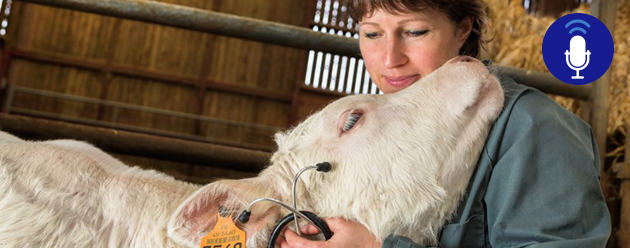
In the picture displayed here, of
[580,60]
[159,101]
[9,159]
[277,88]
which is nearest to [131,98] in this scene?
[159,101]

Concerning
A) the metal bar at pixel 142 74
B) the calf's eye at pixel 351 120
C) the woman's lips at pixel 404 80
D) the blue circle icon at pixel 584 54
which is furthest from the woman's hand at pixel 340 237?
the metal bar at pixel 142 74

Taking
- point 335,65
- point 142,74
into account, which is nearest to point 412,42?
point 335,65

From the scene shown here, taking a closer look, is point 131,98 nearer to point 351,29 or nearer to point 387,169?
point 351,29

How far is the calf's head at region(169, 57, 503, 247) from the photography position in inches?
72.7

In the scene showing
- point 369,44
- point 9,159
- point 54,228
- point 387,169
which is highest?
point 369,44

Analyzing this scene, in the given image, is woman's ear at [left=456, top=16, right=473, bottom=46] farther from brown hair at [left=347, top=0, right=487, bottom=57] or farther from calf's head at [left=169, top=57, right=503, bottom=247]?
calf's head at [left=169, top=57, right=503, bottom=247]

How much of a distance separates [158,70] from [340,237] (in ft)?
40.0

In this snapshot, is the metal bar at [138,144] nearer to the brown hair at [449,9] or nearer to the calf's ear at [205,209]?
the brown hair at [449,9]

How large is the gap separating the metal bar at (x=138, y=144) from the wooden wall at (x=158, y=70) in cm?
897

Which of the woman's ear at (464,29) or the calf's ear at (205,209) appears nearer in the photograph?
the calf's ear at (205,209)

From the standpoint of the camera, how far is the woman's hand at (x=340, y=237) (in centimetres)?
173

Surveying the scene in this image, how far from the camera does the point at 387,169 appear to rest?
1.88 m

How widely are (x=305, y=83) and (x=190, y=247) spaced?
470 inches

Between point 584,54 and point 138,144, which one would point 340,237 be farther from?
point 584,54
